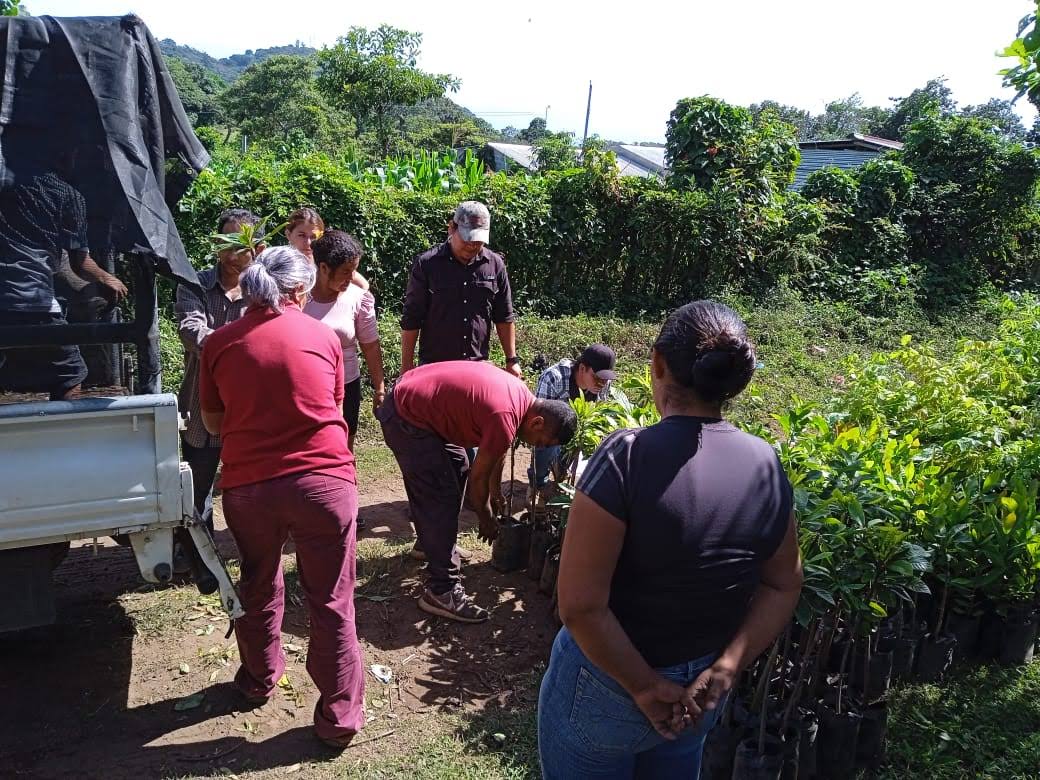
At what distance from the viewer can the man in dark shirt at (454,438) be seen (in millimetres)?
3656

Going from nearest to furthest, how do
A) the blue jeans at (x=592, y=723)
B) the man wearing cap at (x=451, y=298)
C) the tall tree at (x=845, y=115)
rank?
the blue jeans at (x=592, y=723) → the man wearing cap at (x=451, y=298) → the tall tree at (x=845, y=115)

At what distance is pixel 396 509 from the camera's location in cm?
564

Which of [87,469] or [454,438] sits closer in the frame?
[87,469]

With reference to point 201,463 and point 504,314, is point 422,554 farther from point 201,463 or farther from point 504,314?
point 504,314

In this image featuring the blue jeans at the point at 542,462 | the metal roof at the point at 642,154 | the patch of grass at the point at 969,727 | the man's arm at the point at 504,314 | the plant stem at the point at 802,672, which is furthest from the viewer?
the metal roof at the point at 642,154

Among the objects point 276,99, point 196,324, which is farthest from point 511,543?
point 276,99

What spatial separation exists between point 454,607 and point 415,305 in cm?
183

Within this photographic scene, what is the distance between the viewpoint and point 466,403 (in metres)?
3.71

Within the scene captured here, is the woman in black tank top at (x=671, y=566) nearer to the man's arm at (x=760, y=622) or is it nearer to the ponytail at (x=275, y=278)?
the man's arm at (x=760, y=622)

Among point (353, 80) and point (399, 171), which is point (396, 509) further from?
point (353, 80)

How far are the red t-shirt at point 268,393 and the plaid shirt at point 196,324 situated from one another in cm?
123

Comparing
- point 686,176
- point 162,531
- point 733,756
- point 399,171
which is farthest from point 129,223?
point 686,176

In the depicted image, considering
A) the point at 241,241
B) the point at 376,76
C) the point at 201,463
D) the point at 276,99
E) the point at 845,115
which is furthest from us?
the point at 845,115

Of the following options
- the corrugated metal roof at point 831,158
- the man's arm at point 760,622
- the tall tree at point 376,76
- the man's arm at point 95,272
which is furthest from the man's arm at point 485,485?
the tall tree at point 376,76
